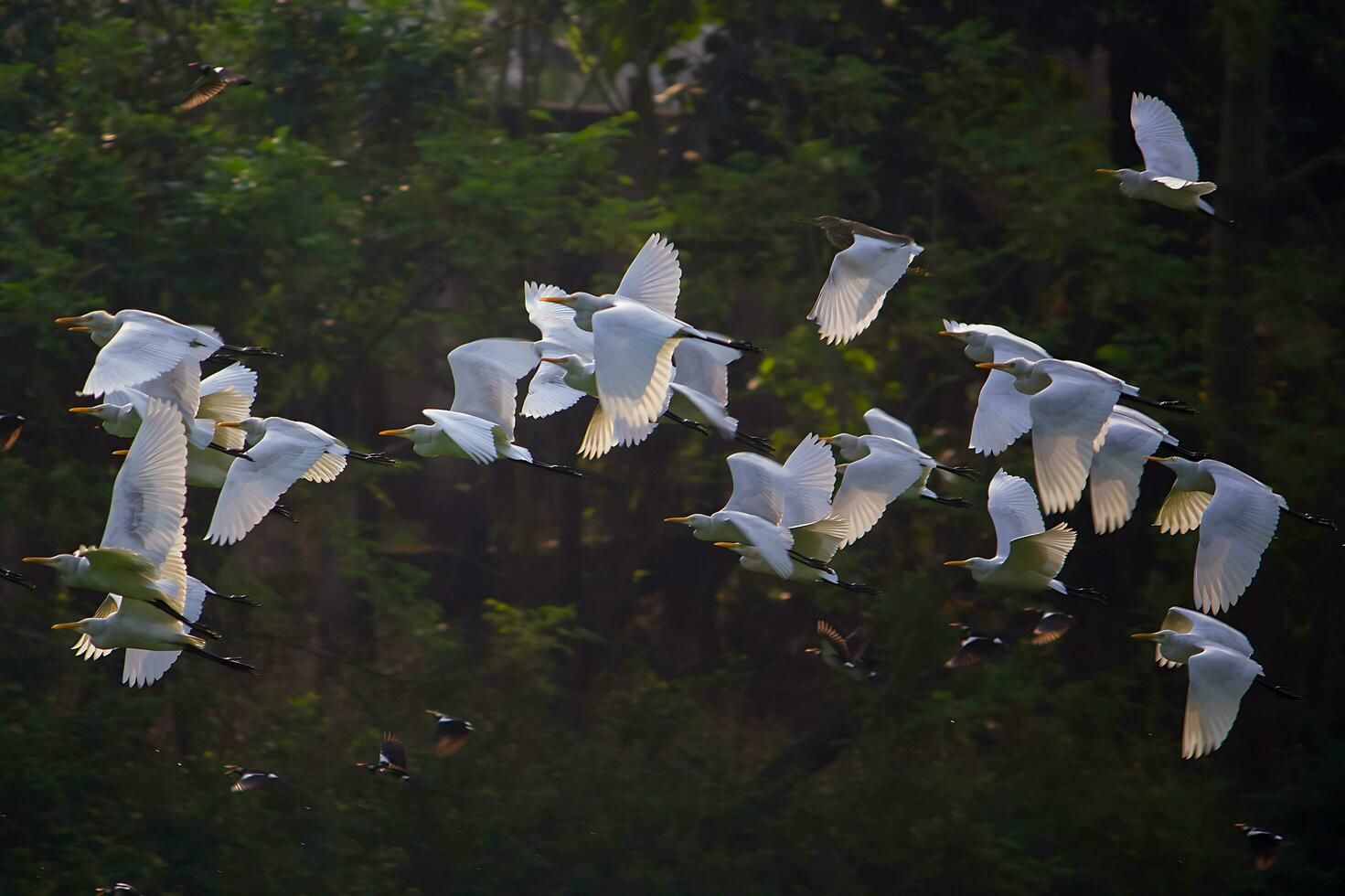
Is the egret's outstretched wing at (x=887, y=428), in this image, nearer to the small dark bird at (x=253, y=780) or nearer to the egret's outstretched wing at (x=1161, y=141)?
the egret's outstretched wing at (x=1161, y=141)

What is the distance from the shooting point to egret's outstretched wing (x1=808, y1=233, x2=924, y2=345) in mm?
4074

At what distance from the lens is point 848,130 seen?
7273mm

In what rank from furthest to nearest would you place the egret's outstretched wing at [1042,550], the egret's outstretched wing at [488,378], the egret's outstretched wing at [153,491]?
the egret's outstretched wing at [488,378], the egret's outstretched wing at [1042,550], the egret's outstretched wing at [153,491]

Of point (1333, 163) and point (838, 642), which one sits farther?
point (1333, 163)

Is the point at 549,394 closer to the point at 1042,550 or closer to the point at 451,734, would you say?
the point at 1042,550

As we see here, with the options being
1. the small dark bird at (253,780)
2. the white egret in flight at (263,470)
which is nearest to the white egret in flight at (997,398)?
the white egret in flight at (263,470)

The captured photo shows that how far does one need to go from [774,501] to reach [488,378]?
0.97 m

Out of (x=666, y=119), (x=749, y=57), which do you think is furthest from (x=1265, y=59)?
(x=666, y=119)

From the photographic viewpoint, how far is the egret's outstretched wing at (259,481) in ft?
12.1

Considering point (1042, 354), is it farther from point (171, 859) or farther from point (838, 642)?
point (171, 859)

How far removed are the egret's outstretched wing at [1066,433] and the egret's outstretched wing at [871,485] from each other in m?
0.72

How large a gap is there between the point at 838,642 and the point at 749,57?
3.51 m

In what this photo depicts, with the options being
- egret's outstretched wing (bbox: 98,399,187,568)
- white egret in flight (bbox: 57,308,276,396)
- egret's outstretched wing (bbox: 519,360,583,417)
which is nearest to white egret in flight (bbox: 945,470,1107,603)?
egret's outstretched wing (bbox: 519,360,583,417)

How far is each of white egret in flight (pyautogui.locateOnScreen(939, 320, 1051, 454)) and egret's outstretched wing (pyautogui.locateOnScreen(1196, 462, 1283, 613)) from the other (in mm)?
539
